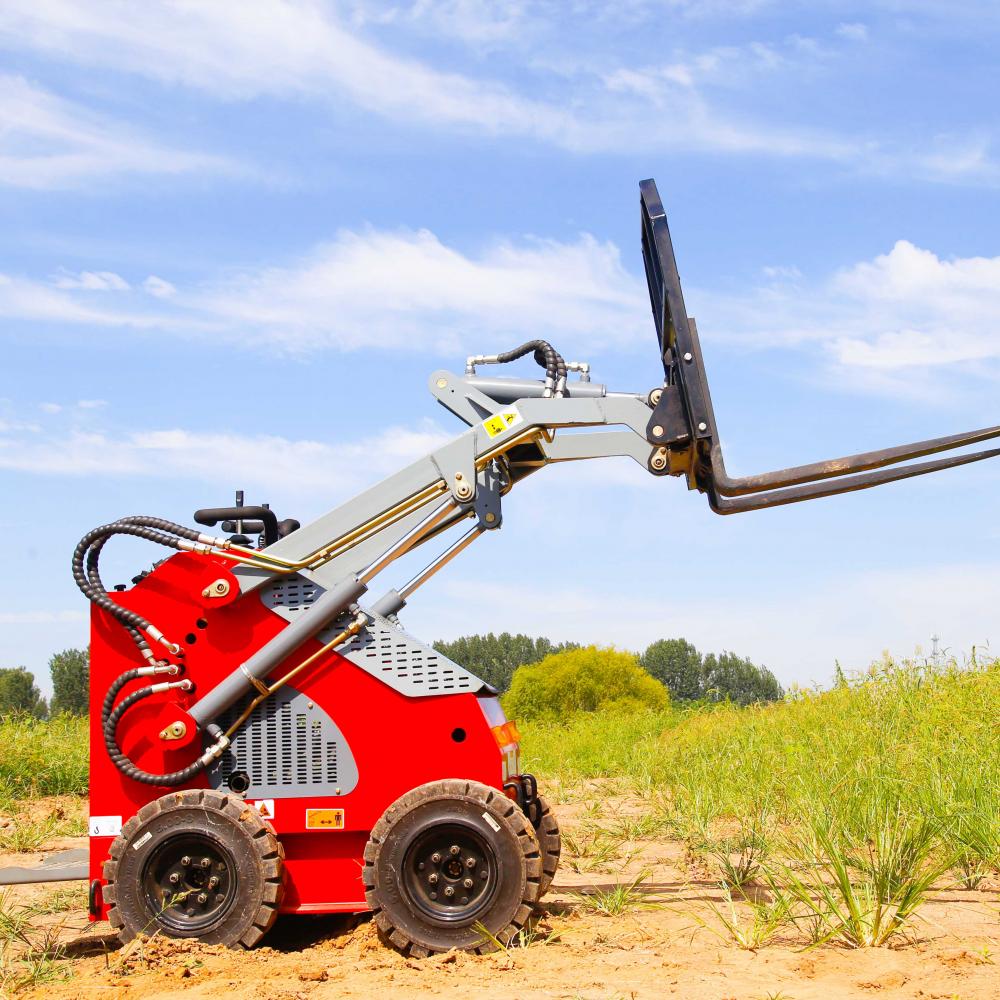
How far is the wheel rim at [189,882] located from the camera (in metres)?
4.88

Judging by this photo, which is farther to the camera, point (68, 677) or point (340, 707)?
point (68, 677)

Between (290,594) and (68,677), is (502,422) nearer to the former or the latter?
(290,594)

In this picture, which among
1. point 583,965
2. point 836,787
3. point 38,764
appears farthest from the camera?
point 38,764

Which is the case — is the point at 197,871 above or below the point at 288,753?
below

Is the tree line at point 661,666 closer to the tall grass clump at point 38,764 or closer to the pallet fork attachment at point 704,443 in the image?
the tall grass clump at point 38,764

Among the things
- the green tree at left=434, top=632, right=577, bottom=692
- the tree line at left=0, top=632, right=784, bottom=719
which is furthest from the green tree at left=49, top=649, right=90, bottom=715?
the green tree at left=434, top=632, right=577, bottom=692

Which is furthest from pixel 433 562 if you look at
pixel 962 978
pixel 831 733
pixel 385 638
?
pixel 831 733

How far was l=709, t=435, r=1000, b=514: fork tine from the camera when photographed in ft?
17.5

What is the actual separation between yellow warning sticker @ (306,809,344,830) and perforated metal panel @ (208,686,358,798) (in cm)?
8

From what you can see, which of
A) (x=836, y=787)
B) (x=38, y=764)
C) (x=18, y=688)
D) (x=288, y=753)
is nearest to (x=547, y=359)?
(x=288, y=753)

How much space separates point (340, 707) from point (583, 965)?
1.51 meters

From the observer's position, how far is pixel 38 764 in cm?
1075

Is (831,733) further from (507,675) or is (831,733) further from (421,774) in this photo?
(507,675)

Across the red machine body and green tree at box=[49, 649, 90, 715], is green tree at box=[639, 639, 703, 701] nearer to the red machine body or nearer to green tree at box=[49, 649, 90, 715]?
green tree at box=[49, 649, 90, 715]
